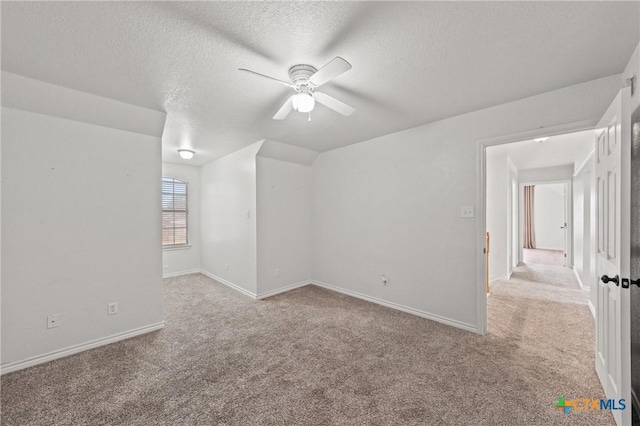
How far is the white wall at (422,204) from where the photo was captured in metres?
2.42

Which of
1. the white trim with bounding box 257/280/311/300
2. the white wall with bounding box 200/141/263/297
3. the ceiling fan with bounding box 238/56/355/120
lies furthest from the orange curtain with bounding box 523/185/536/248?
the ceiling fan with bounding box 238/56/355/120

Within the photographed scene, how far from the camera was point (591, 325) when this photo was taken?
2875mm

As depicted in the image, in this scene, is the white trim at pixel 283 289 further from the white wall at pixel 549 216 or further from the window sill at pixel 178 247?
the white wall at pixel 549 216

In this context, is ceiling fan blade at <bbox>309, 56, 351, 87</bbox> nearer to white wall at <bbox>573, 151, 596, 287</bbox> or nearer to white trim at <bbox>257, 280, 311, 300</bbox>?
white trim at <bbox>257, 280, 311, 300</bbox>

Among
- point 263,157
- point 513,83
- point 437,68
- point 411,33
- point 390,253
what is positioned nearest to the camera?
point 411,33

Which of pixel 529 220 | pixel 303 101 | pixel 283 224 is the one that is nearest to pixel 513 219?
pixel 529 220

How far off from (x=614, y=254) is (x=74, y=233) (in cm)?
432

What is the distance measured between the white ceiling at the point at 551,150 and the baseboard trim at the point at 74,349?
541cm

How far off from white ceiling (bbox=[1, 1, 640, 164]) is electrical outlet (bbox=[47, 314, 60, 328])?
2054mm

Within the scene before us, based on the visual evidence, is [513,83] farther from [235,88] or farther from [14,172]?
[14,172]

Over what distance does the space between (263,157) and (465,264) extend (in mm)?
3128

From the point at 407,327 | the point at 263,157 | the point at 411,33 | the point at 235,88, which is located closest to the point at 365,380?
the point at 407,327

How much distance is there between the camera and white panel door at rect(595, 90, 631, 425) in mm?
1447

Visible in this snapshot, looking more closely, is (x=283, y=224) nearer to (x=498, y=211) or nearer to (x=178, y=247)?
(x=178, y=247)
